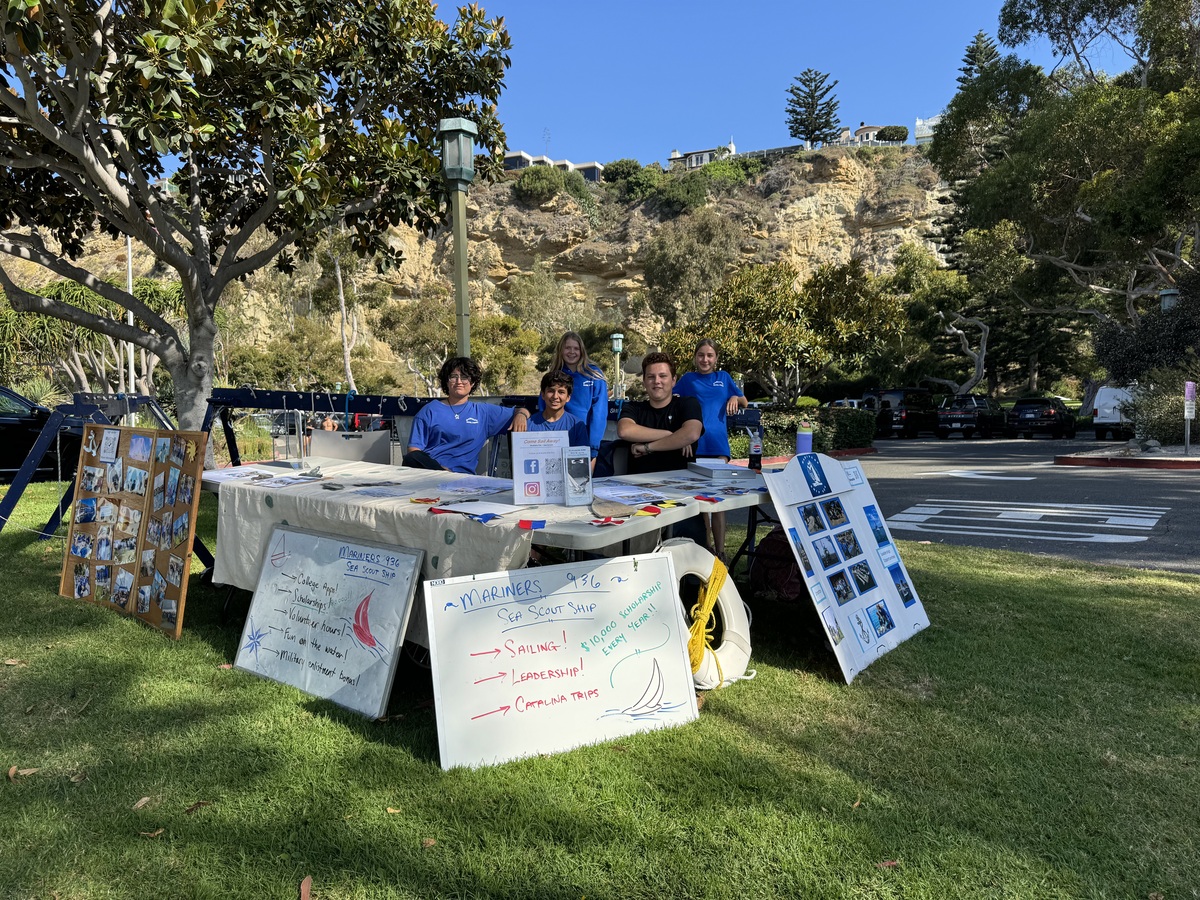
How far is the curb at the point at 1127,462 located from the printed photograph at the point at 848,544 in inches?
535

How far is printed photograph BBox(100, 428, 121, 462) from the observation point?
4.91 meters

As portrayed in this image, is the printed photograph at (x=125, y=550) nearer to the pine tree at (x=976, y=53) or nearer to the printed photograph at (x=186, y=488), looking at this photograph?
the printed photograph at (x=186, y=488)

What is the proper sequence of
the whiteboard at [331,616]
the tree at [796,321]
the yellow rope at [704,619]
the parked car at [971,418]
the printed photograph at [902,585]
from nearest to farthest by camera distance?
1. the whiteboard at [331,616]
2. the yellow rope at [704,619]
3. the printed photograph at [902,585]
4. the tree at [796,321]
5. the parked car at [971,418]

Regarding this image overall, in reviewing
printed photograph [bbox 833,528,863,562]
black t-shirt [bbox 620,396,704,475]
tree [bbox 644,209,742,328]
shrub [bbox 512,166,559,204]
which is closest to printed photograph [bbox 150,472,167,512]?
black t-shirt [bbox 620,396,704,475]

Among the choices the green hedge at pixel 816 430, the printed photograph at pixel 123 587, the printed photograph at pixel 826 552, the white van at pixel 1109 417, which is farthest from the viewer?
the white van at pixel 1109 417

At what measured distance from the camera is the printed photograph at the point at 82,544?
4.95 metres

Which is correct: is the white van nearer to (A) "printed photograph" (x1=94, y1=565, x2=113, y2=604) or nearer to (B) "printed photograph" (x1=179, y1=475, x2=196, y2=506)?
(B) "printed photograph" (x1=179, y1=475, x2=196, y2=506)

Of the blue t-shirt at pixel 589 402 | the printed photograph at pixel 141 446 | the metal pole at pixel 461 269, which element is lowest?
the printed photograph at pixel 141 446

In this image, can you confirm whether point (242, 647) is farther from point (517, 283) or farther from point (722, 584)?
point (517, 283)

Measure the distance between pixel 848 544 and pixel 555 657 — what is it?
5.96 feet

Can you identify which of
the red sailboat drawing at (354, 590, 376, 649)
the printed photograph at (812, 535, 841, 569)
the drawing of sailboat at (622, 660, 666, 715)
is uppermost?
the printed photograph at (812, 535, 841, 569)

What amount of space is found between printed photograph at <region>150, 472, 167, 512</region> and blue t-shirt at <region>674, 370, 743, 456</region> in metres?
3.45

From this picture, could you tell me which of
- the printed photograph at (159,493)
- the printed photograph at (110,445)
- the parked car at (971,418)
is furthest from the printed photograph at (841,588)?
the parked car at (971,418)

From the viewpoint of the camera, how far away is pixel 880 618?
4090 mm
